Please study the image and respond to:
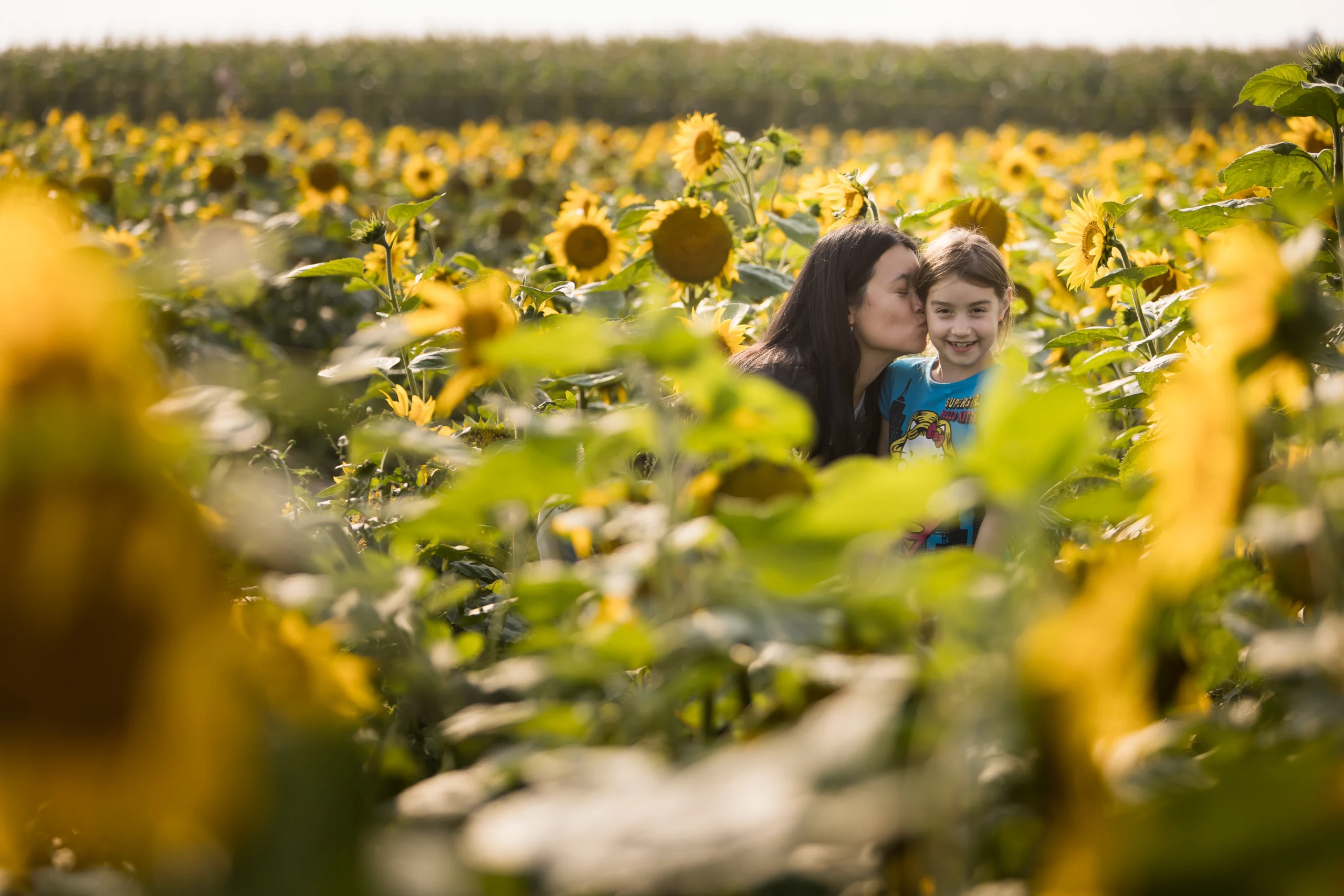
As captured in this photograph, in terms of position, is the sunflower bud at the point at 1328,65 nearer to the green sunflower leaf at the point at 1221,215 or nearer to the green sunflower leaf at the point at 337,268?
the green sunflower leaf at the point at 1221,215

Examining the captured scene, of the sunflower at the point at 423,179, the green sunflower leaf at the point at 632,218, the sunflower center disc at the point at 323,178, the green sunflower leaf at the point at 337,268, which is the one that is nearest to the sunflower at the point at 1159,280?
the green sunflower leaf at the point at 632,218

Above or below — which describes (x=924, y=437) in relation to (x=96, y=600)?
below

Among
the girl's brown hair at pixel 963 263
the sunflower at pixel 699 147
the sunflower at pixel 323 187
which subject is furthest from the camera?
the sunflower at pixel 323 187

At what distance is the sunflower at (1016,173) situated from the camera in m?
3.80

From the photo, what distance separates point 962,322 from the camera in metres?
1.98

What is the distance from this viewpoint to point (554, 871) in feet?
1.17

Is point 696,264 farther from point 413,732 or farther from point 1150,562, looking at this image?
point 1150,562

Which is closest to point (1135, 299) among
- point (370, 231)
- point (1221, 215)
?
point (1221, 215)

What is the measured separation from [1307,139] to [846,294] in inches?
36.8

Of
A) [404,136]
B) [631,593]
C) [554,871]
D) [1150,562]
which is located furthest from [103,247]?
[404,136]

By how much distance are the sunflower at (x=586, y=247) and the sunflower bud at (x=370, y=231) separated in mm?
512

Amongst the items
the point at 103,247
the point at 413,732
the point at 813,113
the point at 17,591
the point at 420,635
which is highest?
the point at 813,113

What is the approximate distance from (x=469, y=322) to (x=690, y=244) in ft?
4.10

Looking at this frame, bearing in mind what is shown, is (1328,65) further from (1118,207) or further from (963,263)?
(963,263)
